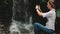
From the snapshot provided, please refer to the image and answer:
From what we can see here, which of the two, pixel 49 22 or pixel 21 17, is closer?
pixel 49 22

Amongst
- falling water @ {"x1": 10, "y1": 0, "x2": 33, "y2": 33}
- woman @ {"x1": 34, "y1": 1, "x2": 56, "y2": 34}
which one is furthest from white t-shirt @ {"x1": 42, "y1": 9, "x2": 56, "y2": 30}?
falling water @ {"x1": 10, "y1": 0, "x2": 33, "y2": 33}

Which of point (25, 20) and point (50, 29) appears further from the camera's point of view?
point (25, 20)

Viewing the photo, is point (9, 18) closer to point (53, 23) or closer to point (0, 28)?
point (0, 28)

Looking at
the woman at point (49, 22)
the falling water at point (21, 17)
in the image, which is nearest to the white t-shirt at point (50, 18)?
the woman at point (49, 22)

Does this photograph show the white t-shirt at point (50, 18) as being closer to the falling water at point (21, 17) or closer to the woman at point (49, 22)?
the woman at point (49, 22)

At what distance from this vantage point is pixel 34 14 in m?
6.98

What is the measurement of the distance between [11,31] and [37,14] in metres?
0.82

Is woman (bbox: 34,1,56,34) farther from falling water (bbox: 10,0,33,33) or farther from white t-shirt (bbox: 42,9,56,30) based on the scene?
falling water (bbox: 10,0,33,33)

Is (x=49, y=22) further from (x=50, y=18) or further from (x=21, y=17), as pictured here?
(x=21, y=17)

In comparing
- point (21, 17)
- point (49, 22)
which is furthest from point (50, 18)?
point (21, 17)

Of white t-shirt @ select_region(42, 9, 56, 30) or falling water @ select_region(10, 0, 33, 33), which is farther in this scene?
falling water @ select_region(10, 0, 33, 33)

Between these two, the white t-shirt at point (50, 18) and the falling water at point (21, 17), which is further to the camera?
the falling water at point (21, 17)

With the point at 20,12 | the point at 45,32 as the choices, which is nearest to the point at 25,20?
the point at 20,12

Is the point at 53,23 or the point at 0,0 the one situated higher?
the point at 0,0
